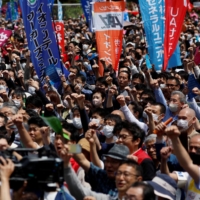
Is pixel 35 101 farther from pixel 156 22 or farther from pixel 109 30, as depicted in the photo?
pixel 156 22

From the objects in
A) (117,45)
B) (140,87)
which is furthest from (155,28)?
(140,87)

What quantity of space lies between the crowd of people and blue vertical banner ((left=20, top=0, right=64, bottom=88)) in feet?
0.75

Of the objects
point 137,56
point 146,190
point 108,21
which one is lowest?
point 137,56

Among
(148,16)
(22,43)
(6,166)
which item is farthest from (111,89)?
(22,43)

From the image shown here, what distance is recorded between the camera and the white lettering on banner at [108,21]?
1084cm

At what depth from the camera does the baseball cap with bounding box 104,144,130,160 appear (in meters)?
5.20

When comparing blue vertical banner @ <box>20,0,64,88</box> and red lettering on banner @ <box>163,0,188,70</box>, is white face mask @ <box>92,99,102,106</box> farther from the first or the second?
red lettering on banner @ <box>163,0,188,70</box>

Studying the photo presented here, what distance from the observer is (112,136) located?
692 cm

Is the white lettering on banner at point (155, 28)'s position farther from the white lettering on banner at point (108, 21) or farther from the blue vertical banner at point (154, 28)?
the white lettering on banner at point (108, 21)

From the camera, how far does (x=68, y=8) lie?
35188mm

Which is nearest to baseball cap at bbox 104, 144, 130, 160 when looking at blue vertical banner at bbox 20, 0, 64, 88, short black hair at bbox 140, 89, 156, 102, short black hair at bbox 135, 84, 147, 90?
short black hair at bbox 140, 89, 156, 102

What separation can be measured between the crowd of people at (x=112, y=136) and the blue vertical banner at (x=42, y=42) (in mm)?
230

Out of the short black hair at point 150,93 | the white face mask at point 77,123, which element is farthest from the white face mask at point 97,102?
the white face mask at point 77,123

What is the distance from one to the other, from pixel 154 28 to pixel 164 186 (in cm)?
632
